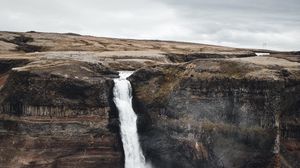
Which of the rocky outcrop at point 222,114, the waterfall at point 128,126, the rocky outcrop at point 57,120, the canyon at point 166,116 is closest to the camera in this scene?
the rocky outcrop at point 222,114

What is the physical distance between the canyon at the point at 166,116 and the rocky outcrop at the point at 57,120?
10 centimetres

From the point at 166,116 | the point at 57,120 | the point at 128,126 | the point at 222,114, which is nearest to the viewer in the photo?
the point at 222,114

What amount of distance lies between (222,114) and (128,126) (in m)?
10.7

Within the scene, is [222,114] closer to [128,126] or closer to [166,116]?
[166,116]

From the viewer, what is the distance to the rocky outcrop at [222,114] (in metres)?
57.1

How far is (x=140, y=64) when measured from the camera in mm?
73875

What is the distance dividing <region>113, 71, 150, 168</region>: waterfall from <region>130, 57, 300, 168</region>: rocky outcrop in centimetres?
90

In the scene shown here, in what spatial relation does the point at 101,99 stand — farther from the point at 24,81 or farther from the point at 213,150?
the point at 213,150

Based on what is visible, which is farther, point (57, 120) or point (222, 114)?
point (57, 120)

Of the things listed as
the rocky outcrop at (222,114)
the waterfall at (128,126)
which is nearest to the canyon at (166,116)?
the rocky outcrop at (222,114)

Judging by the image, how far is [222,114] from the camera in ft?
192

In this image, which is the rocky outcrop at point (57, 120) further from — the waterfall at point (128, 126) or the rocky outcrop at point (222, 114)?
the rocky outcrop at point (222, 114)

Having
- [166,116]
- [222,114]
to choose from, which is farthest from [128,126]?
[222,114]

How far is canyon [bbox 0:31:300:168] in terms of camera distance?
57.5 metres
